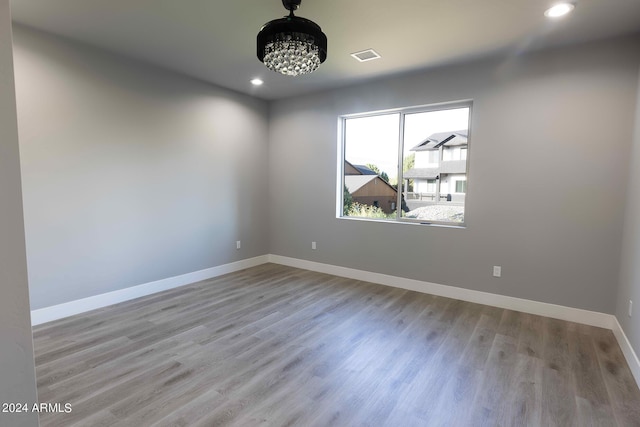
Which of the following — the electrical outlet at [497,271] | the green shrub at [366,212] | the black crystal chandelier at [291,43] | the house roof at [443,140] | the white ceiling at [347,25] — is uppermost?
the white ceiling at [347,25]

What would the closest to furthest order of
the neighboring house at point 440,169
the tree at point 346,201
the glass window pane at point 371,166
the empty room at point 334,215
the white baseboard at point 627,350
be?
the empty room at point 334,215, the white baseboard at point 627,350, the neighboring house at point 440,169, the glass window pane at point 371,166, the tree at point 346,201

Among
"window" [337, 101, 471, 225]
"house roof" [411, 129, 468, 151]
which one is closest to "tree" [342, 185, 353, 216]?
"window" [337, 101, 471, 225]

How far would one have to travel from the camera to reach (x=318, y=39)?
2.10 metres

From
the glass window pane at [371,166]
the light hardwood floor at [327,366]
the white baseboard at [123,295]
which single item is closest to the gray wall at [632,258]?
the light hardwood floor at [327,366]

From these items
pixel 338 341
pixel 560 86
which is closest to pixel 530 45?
pixel 560 86

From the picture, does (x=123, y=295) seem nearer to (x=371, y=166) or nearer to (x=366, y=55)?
(x=371, y=166)

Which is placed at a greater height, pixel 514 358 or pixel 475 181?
pixel 475 181

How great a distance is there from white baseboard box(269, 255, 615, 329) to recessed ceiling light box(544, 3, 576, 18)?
2.62m

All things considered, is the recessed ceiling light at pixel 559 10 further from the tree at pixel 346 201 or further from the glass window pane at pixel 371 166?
the tree at pixel 346 201

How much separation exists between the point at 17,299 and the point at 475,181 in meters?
3.77

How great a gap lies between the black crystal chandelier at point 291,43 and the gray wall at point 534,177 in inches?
83.6

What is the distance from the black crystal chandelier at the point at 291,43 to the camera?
204 centimetres

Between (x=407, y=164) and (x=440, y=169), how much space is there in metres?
0.44

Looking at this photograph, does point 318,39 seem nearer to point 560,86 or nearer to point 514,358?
point 560,86
